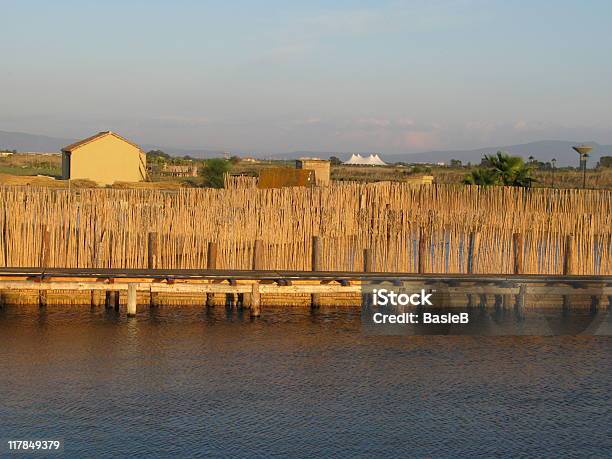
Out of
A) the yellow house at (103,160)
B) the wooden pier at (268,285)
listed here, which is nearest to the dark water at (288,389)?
the wooden pier at (268,285)

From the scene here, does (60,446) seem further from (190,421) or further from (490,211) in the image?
(490,211)

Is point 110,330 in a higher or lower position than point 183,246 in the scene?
lower

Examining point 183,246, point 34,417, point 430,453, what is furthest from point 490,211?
point 34,417

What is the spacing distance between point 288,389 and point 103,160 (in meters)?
38.4

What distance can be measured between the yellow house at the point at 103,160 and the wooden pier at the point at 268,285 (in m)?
30.1

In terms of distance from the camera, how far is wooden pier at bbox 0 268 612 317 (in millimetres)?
19547

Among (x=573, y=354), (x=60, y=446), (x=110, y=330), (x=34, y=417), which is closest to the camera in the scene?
(x=60, y=446)

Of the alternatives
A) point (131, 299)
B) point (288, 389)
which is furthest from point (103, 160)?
point (288, 389)

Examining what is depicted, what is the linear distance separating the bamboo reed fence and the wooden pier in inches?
28.6

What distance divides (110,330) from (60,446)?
674 centimetres

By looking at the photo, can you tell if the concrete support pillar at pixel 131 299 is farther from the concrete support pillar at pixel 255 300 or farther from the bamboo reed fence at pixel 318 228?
the concrete support pillar at pixel 255 300

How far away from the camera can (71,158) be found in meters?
49.4

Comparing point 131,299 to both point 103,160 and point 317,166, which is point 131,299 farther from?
point 103,160

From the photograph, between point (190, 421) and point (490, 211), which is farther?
point (490, 211)
